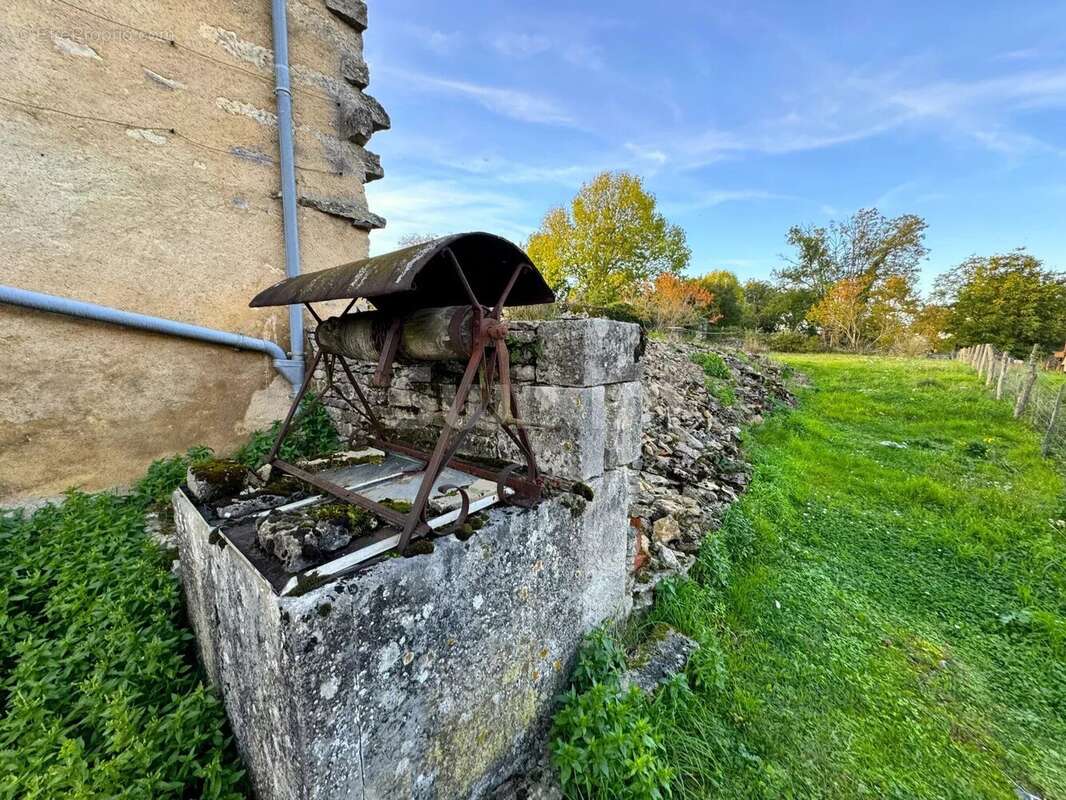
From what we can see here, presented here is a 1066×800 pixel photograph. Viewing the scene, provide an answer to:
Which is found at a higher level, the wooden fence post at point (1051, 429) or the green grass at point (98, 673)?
the wooden fence post at point (1051, 429)

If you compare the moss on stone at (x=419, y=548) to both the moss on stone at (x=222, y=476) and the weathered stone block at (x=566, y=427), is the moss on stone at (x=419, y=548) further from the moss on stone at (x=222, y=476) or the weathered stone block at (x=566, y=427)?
the moss on stone at (x=222, y=476)

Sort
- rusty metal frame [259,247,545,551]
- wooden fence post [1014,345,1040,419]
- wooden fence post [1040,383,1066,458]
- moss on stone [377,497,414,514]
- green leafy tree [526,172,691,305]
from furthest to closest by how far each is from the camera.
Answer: green leafy tree [526,172,691,305]
wooden fence post [1014,345,1040,419]
wooden fence post [1040,383,1066,458]
moss on stone [377,497,414,514]
rusty metal frame [259,247,545,551]

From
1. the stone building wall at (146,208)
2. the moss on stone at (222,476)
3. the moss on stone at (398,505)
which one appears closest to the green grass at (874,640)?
the moss on stone at (398,505)

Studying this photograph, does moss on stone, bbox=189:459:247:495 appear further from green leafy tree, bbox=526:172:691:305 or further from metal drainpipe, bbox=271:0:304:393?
green leafy tree, bbox=526:172:691:305

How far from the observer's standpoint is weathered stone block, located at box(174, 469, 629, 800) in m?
1.31

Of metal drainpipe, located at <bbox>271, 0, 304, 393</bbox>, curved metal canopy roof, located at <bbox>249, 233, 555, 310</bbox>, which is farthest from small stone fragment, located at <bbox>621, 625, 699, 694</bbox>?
metal drainpipe, located at <bbox>271, 0, 304, 393</bbox>

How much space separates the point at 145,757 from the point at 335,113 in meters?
4.88

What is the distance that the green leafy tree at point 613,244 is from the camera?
25250 mm

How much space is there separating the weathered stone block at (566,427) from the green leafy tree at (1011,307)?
3165cm

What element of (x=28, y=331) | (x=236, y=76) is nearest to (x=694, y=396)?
(x=236, y=76)

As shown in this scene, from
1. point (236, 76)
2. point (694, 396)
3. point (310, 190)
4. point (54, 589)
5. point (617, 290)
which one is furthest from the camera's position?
point (617, 290)

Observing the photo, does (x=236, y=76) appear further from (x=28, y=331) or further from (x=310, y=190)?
(x=28, y=331)

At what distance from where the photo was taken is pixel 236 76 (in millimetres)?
3549

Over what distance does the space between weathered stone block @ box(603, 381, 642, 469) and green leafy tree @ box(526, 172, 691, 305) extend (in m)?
23.1
